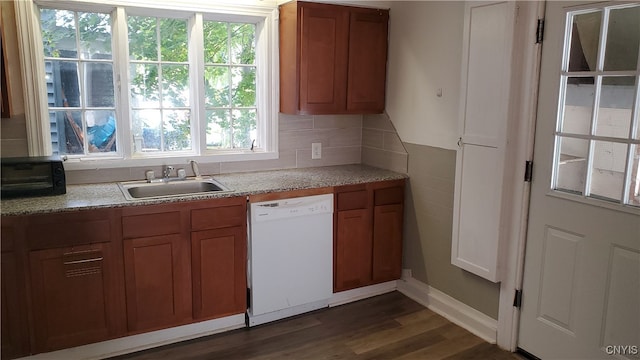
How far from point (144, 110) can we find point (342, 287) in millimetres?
1833

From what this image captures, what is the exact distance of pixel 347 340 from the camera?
9.67 ft

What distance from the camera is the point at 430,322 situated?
3.19m

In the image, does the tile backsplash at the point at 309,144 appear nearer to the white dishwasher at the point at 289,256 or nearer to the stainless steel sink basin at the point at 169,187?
the stainless steel sink basin at the point at 169,187

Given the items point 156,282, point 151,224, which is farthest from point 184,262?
point 151,224

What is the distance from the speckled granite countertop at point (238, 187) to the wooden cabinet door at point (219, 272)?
0.83ft

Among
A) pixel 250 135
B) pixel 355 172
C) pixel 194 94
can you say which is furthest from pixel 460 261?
pixel 194 94

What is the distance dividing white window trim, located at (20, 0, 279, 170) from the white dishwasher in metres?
0.68

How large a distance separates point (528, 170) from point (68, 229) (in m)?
2.50

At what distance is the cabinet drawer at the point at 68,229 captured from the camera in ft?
7.88

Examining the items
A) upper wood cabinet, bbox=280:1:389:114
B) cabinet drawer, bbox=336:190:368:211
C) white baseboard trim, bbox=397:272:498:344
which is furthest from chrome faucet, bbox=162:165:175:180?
white baseboard trim, bbox=397:272:498:344

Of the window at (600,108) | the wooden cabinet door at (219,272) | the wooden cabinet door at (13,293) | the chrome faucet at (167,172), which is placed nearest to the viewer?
the window at (600,108)

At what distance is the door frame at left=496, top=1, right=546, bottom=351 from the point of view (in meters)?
2.56

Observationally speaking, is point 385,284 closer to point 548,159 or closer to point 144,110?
point 548,159

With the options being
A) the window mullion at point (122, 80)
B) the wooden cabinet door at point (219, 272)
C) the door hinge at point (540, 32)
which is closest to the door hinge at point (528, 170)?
the door hinge at point (540, 32)
